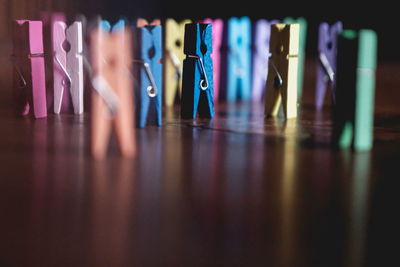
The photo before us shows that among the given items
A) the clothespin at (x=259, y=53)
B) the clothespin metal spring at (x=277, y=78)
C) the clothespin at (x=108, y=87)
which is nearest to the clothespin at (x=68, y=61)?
the clothespin at (x=108, y=87)

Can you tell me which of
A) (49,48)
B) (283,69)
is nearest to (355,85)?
(283,69)

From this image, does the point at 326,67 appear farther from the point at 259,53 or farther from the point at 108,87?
the point at 108,87

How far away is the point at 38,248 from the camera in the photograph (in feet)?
6.58

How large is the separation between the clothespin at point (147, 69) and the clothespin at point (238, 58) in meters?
2.00

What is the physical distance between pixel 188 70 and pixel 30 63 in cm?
115

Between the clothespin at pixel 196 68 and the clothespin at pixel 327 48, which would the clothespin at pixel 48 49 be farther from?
the clothespin at pixel 327 48

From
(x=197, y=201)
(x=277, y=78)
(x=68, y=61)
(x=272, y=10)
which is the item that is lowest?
(x=197, y=201)

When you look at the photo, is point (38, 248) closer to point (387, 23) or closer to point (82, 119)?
→ point (82, 119)

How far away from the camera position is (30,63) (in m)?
4.24

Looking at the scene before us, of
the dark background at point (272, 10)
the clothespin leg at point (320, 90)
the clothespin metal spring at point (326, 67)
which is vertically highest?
the dark background at point (272, 10)

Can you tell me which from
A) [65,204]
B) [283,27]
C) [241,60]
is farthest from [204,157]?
[241,60]

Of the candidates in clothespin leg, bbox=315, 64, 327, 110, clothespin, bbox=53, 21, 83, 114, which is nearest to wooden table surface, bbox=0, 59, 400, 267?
clothespin, bbox=53, 21, 83, 114

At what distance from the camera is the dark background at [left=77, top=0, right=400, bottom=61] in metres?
9.13

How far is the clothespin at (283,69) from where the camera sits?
4469 mm
